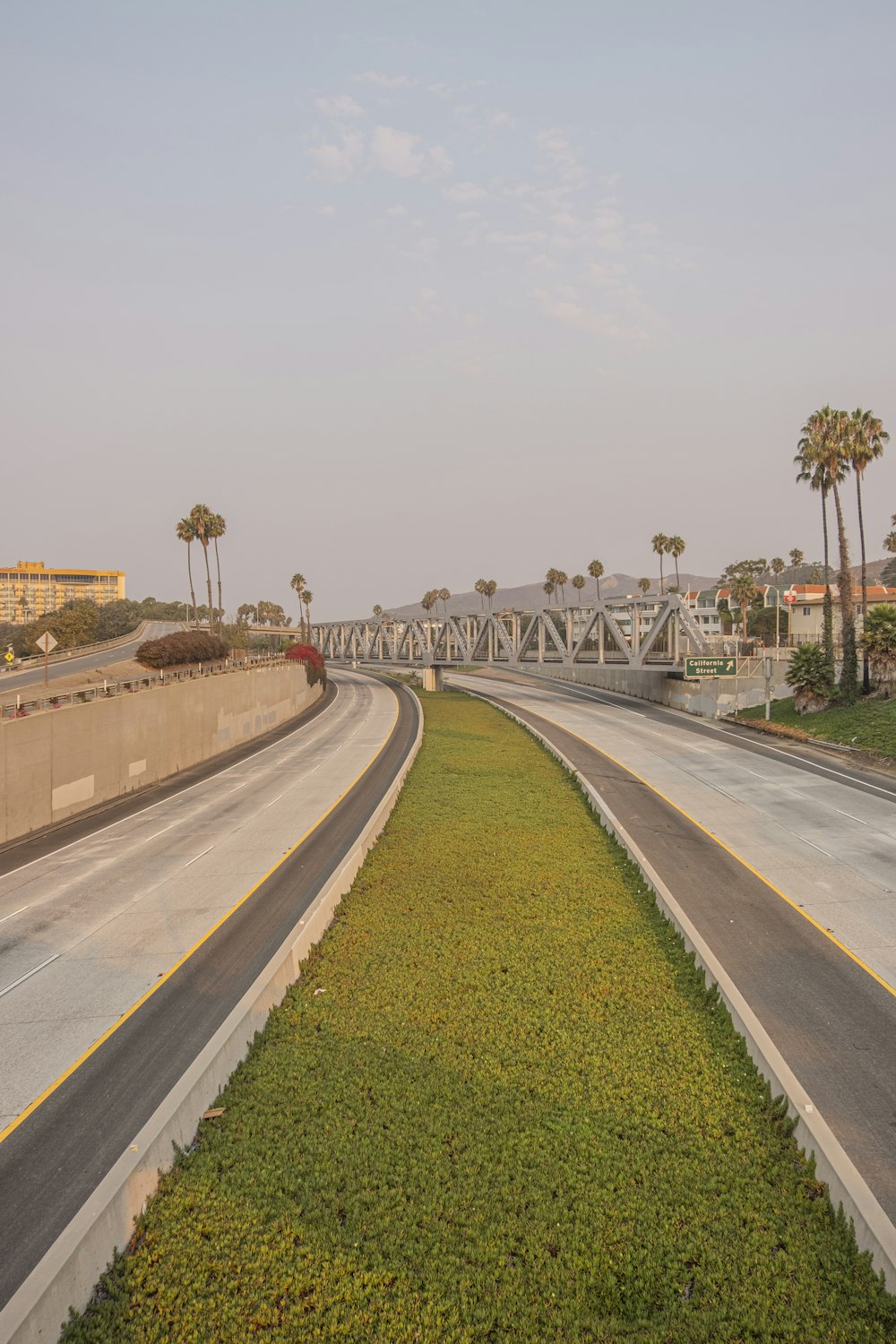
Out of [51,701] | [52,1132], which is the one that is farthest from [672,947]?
[51,701]

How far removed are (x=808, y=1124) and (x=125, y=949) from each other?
14.8 m

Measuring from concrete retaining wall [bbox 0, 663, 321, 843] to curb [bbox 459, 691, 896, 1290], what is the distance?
24249 mm

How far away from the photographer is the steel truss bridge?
6612 centimetres

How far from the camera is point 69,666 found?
6100cm

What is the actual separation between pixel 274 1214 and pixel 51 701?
88.6 ft

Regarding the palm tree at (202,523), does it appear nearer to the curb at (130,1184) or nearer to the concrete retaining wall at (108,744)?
the concrete retaining wall at (108,744)

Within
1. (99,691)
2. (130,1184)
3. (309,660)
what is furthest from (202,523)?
(130,1184)

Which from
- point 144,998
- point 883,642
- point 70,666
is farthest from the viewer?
point 70,666

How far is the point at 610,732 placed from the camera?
58219 millimetres

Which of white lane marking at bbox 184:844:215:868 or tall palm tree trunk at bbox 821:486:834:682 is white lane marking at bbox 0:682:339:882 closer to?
white lane marking at bbox 184:844:215:868

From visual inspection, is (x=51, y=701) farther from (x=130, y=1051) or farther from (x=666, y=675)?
(x=666, y=675)

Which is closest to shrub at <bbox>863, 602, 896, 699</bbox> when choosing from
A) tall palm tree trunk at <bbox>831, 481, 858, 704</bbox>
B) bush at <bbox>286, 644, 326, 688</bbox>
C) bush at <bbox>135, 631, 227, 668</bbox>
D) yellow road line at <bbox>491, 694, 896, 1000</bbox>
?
tall palm tree trunk at <bbox>831, 481, 858, 704</bbox>

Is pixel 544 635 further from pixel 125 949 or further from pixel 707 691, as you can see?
pixel 125 949

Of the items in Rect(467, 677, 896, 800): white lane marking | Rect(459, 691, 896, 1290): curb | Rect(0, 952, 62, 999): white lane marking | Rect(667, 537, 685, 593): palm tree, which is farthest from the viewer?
Rect(667, 537, 685, 593): palm tree
